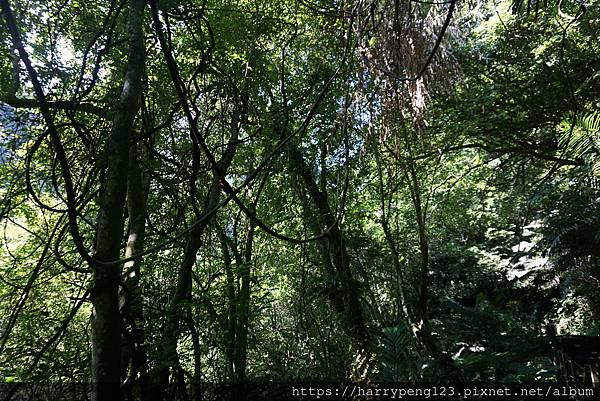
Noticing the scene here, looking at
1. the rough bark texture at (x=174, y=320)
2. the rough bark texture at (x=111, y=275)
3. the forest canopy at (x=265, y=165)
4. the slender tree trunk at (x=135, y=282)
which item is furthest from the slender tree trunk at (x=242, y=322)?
the rough bark texture at (x=111, y=275)

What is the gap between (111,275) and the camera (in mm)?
1445

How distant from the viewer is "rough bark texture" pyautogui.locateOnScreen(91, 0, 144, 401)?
139cm

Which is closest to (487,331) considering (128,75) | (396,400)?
(396,400)

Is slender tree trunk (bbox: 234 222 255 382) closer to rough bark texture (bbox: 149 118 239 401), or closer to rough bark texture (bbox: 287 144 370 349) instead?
rough bark texture (bbox: 149 118 239 401)

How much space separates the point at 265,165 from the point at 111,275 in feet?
4.80

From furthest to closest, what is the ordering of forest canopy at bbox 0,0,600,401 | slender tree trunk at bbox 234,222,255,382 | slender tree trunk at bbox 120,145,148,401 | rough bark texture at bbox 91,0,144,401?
slender tree trunk at bbox 234,222,255,382, slender tree trunk at bbox 120,145,148,401, forest canopy at bbox 0,0,600,401, rough bark texture at bbox 91,0,144,401

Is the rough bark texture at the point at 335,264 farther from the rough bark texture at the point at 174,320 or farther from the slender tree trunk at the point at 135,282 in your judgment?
the slender tree trunk at the point at 135,282

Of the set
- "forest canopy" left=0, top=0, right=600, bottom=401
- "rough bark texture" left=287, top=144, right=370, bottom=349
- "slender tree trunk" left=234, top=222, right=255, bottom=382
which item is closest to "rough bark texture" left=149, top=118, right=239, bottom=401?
"forest canopy" left=0, top=0, right=600, bottom=401

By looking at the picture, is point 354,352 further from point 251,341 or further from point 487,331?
point 487,331

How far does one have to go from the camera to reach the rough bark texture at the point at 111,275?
139 cm

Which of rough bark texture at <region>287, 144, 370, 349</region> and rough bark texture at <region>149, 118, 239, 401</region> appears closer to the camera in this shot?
rough bark texture at <region>149, 118, 239, 401</region>

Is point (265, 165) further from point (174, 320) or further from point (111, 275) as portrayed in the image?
point (111, 275)

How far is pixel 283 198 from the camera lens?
3301 mm

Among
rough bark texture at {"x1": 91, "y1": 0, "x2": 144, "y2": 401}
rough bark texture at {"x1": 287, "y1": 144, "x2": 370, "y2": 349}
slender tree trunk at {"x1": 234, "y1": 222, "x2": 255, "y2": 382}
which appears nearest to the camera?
rough bark texture at {"x1": 91, "y1": 0, "x2": 144, "y2": 401}
